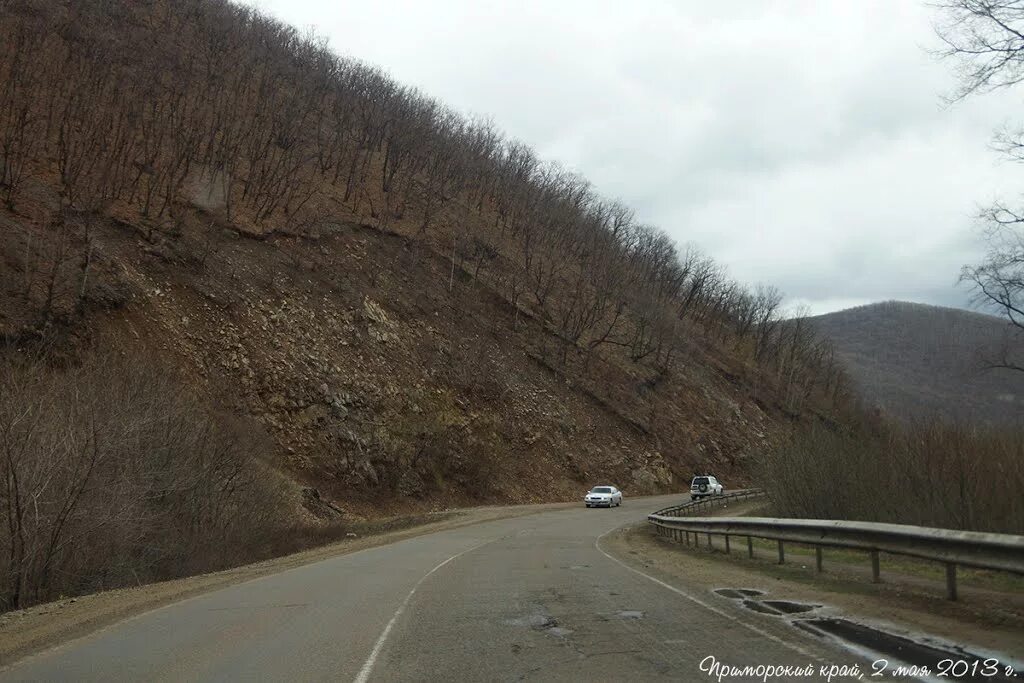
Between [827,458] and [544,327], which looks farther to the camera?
[544,327]

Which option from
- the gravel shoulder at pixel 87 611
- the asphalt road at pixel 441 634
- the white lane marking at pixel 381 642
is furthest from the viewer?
the gravel shoulder at pixel 87 611

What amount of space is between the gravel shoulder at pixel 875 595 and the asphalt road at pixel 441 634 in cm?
121

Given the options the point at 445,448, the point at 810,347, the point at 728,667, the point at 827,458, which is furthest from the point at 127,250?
the point at 810,347

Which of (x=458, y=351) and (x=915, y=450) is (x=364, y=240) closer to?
(x=458, y=351)

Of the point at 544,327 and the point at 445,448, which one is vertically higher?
the point at 544,327

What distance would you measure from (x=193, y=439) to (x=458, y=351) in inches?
1208

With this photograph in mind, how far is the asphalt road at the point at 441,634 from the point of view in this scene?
697 centimetres

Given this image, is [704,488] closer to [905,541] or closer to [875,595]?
[875,595]

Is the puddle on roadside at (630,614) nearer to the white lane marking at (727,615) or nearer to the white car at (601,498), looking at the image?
the white lane marking at (727,615)

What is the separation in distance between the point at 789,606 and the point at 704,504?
112ft

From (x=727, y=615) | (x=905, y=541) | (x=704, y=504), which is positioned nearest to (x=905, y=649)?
(x=727, y=615)

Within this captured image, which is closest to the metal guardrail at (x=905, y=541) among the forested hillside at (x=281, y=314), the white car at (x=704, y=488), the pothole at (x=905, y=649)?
the pothole at (x=905, y=649)

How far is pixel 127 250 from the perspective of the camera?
128 ft

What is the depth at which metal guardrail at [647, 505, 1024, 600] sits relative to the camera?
8094 millimetres
